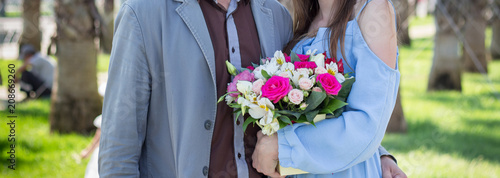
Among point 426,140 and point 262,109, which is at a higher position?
point 262,109

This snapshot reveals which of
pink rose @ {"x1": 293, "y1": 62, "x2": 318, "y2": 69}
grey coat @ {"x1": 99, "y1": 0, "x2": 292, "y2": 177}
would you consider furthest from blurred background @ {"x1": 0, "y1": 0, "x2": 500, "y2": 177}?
pink rose @ {"x1": 293, "y1": 62, "x2": 318, "y2": 69}

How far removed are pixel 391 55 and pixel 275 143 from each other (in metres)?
0.68

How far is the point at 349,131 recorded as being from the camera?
2094mm

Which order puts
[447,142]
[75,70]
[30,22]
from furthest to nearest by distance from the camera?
1. [30,22]
2. [447,142]
3. [75,70]

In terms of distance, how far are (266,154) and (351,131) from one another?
39cm

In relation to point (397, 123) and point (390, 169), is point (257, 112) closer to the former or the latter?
point (390, 169)

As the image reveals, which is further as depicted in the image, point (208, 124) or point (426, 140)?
point (426, 140)

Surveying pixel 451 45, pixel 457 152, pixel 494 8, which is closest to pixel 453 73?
pixel 451 45

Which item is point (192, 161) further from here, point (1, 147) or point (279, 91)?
point (1, 147)

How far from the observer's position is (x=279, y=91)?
1.95 metres

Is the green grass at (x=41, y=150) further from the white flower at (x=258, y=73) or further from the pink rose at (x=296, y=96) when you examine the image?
the pink rose at (x=296, y=96)

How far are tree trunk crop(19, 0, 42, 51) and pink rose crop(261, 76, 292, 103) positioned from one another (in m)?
14.3

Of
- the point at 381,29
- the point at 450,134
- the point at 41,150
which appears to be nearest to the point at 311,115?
the point at 381,29

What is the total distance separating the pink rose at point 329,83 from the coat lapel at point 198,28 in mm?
478
